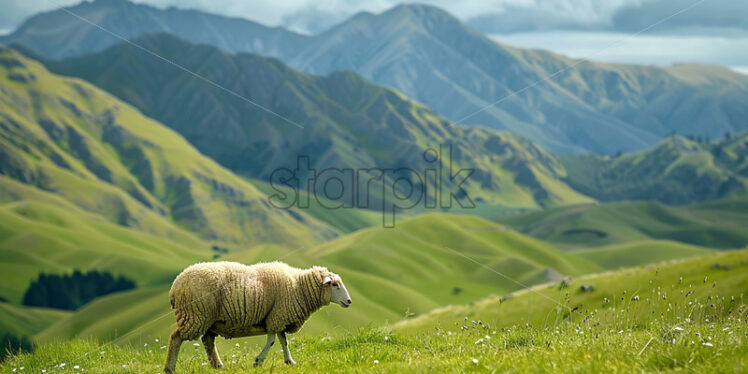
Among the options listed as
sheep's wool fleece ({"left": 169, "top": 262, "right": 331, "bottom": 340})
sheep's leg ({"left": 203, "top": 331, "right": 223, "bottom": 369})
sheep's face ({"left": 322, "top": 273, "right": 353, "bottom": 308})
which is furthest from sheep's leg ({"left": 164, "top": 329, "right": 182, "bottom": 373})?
sheep's face ({"left": 322, "top": 273, "right": 353, "bottom": 308})

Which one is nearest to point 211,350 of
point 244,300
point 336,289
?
point 244,300

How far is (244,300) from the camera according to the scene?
15.0 metres

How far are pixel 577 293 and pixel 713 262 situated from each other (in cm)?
2354

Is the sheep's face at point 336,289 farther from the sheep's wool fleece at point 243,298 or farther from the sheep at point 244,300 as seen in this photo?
the sheep's wool fleece at point 243,298

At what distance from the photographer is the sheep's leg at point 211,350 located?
1471cm

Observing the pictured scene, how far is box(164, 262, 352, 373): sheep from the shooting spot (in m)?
14.7

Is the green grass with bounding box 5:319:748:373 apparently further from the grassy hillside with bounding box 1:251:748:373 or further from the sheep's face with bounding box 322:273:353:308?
the sheep's face with bounding box 322:273:353:308

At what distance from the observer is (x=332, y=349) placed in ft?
49.8

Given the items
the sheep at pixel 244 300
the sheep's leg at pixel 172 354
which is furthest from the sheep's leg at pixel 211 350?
the sheep's leg at pixel 172 354

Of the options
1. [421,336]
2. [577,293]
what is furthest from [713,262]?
[421,336]

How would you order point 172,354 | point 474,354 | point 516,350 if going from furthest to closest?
point 172,354 < point 516,350 < point 474,354

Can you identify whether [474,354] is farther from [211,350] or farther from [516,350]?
[211,350]

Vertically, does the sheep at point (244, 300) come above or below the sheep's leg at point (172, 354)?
above

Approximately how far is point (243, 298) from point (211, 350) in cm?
140
